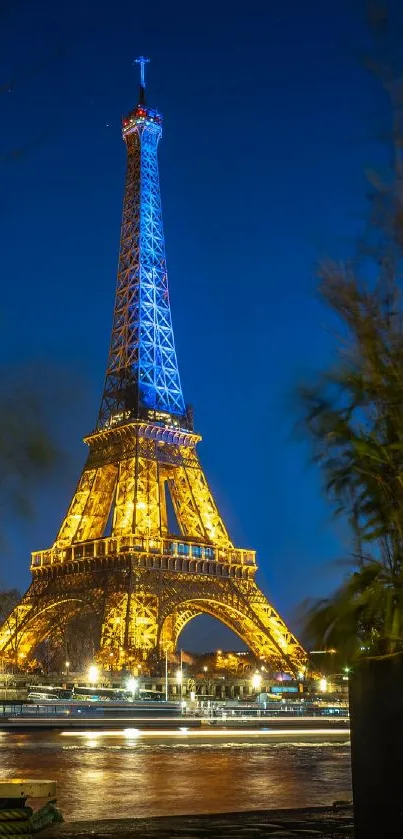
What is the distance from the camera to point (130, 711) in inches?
1515

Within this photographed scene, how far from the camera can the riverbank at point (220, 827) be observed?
8.50 m

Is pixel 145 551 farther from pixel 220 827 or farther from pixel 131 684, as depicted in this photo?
pixel 220 827

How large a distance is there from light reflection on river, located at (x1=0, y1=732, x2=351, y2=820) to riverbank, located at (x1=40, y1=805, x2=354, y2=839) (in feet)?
4.25

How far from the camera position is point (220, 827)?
897 centimetres

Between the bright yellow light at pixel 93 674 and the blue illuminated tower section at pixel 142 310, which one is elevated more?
the blue illuminated tower section at pixel 142 310

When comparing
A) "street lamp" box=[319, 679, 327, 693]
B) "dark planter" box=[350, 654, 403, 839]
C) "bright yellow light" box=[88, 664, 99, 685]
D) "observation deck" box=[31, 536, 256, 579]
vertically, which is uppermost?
"observation deck" box=[31, 536, 256, 579]

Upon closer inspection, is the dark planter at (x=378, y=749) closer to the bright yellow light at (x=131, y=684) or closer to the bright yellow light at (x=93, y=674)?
the bright yellow light at (x=131, y=684)

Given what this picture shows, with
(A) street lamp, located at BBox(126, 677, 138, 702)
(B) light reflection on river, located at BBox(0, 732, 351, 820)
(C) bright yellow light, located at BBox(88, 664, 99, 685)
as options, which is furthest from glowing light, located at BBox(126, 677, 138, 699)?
(B) light reflection on river, located at BBox(0, 732, 351, 820)

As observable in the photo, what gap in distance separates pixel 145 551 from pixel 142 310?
22.5 meters

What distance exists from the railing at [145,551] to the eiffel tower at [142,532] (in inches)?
3.7

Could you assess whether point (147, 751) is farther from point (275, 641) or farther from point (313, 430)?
point (275, 641)

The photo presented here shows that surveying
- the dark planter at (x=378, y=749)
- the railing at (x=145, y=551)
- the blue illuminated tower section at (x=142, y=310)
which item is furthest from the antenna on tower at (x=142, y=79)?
the dark planter at (x=378, y=749)

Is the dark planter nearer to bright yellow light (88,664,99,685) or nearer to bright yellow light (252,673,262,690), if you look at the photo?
bright yellow light (88,664,99,685)

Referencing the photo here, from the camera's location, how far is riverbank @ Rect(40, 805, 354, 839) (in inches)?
335
